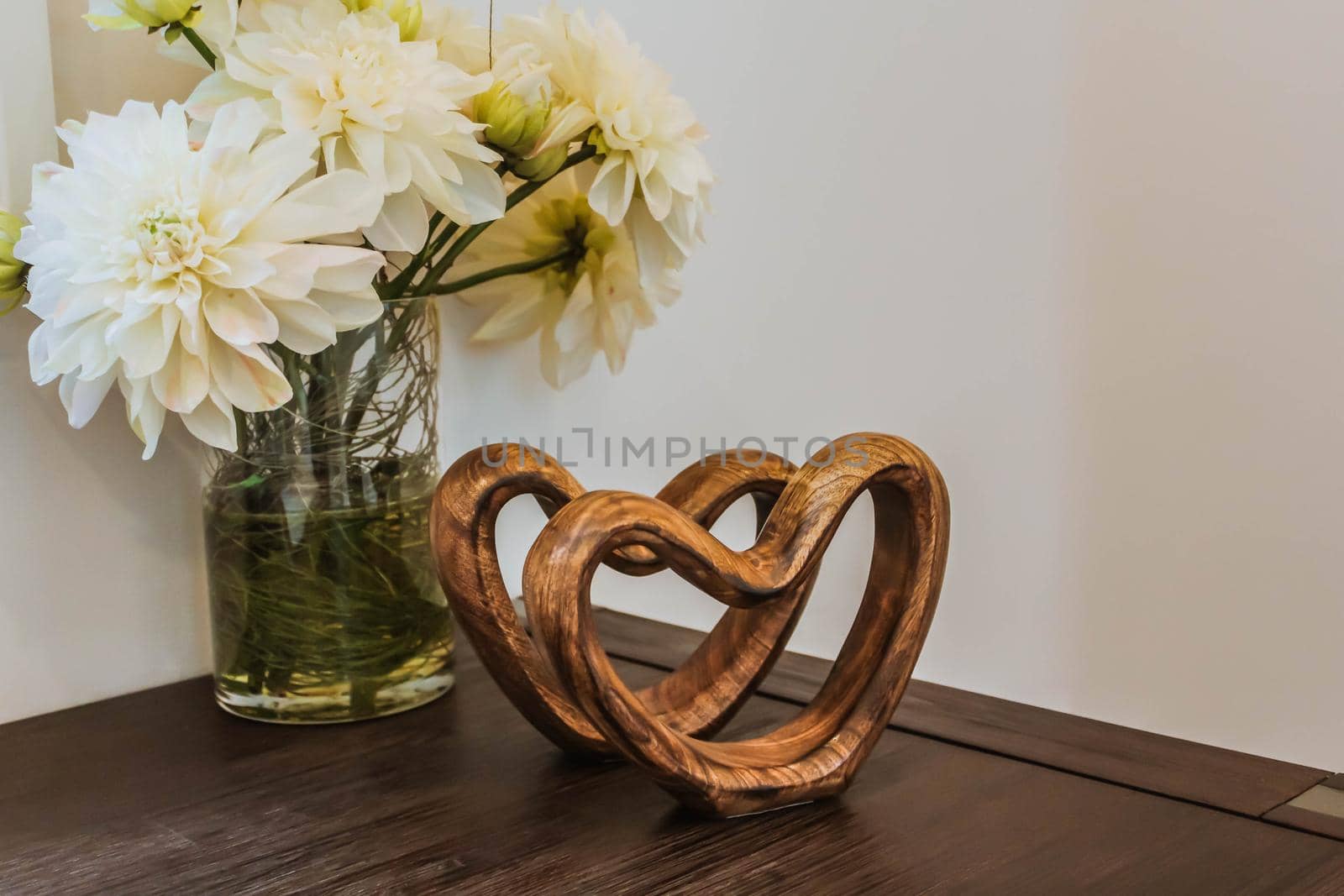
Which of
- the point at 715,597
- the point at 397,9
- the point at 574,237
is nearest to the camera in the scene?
the point at 715,597

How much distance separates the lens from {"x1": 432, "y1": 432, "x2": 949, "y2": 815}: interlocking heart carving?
55 centimetres

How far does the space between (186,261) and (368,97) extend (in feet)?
0.41

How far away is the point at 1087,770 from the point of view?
2.12ft

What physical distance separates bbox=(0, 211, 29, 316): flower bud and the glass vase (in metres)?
0.14

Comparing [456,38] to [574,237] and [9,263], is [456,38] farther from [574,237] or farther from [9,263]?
[9,263]

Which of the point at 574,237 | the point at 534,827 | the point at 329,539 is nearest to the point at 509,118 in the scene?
the point at 574,237

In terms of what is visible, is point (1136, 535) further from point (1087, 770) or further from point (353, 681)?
point (353, 681)

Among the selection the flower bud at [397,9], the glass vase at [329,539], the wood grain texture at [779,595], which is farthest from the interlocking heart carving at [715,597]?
the flower bud at [397,9]

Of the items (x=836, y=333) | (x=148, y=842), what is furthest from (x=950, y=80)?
(x=148, y=842)

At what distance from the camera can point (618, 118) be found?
0.69 metres

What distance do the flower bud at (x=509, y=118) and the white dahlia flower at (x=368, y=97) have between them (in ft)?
0.06

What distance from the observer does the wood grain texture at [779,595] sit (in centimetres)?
54

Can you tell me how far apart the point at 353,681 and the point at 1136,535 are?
523 millimetres

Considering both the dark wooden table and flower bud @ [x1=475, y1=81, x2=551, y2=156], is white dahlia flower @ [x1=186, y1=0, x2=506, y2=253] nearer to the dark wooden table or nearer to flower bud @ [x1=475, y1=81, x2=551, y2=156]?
flower bud @ [x1=475, y1=81, x2=551, y2=156]
